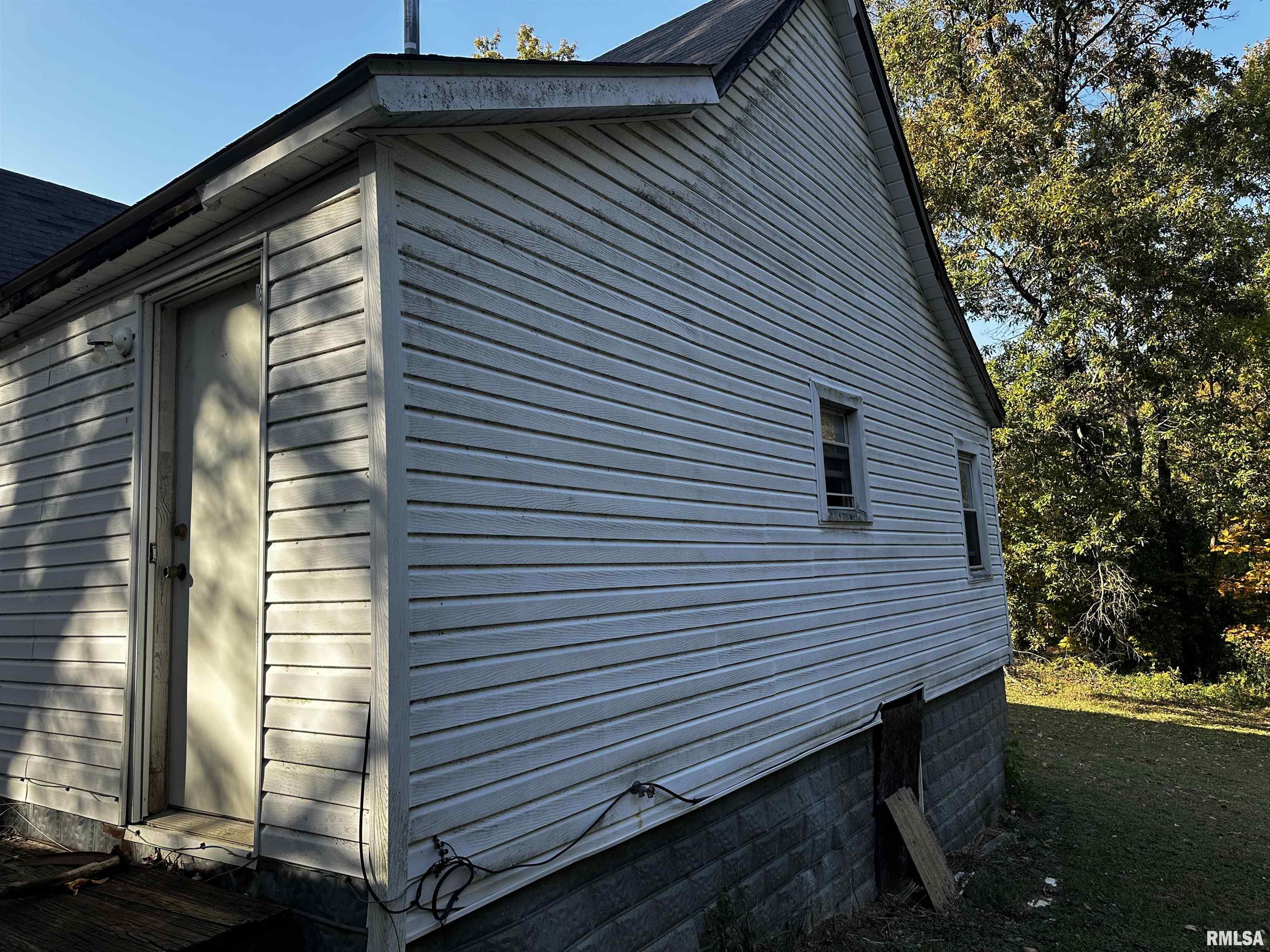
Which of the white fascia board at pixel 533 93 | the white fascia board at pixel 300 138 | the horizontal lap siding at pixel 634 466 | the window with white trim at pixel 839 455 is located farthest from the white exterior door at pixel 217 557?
the window with white trim at pixel 839 455

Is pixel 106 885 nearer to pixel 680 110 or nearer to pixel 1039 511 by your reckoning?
pixel 680 110

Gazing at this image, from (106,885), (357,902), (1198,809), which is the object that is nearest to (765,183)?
(357,902)

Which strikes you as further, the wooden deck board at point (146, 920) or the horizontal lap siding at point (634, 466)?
the horizontal lap siding at point (634, 466)

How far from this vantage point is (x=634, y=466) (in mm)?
4406

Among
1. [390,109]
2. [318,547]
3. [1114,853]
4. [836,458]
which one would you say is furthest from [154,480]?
[1114,853]

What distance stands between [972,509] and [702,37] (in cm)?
648

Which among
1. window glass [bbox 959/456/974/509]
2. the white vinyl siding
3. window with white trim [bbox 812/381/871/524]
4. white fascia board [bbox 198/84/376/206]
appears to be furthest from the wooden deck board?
window glass [bbox 959/456/974/509]

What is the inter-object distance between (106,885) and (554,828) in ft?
6.11

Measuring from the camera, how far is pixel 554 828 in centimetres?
361

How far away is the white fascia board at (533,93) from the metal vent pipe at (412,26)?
1222 mm

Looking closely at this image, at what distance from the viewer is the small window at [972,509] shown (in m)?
10.1

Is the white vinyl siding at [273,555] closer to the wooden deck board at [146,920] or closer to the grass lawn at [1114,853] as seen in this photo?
the wooden deck board at [146,920]

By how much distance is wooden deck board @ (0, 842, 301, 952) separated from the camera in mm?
2893

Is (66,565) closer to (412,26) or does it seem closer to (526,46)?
(412,26)
